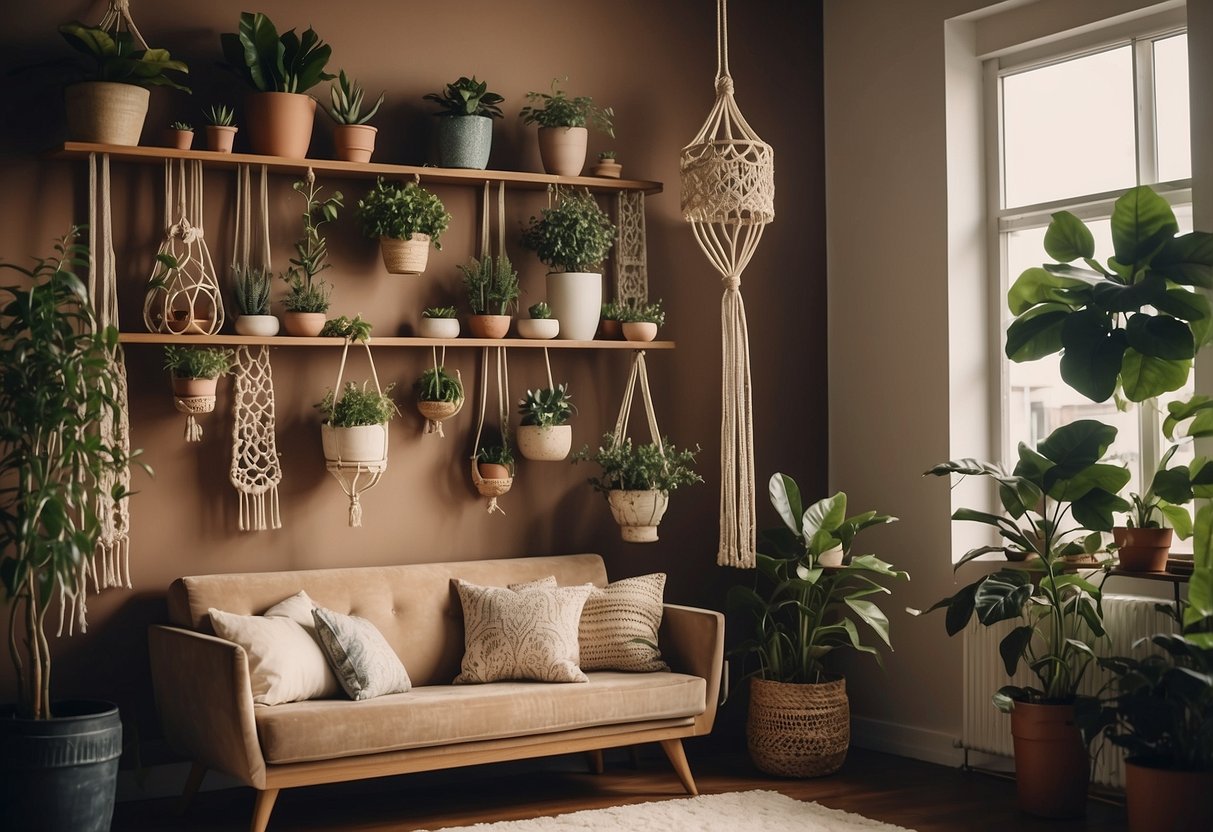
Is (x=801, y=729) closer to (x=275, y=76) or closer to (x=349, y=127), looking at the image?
(x=349, y=127)

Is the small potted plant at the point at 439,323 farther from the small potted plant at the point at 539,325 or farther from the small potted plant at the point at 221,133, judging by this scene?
the small potted plant at the point at 221,133

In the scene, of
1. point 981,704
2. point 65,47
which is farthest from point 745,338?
point 65,47

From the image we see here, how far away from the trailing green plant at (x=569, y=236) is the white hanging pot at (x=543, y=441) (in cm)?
60

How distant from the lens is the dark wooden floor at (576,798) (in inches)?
163

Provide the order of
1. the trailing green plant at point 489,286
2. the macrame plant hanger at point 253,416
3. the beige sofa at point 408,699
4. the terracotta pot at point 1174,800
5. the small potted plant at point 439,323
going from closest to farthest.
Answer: the terracotta pot at point 1174,800
the beige sofa at point 408,699
the macrame plant hanger at point 253,416
the small potted plant at point 439,323
the trailing green plant at point 489,286

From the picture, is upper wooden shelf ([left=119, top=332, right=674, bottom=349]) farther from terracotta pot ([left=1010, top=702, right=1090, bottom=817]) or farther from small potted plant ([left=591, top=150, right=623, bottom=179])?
terracotta pot ([left=1010, top=702, right=1090, bottom=817])

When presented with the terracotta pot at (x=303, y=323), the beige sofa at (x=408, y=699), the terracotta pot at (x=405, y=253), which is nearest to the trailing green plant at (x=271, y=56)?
the terracotta pot at (x=405, y=253)

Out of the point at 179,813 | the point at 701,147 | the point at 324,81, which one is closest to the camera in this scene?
the point at 179,813

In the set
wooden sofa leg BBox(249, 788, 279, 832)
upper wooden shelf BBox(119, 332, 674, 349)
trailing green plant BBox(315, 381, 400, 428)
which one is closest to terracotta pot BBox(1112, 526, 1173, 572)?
upper wooden shelf BBox(119, 332, 674, 349)

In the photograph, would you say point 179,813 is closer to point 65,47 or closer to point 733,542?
point 733,542

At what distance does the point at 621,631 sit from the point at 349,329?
1.40 meters

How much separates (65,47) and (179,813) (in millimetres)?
2481

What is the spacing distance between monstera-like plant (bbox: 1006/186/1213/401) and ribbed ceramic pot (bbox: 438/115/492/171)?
6.52 feet

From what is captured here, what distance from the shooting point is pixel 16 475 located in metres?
4.17
